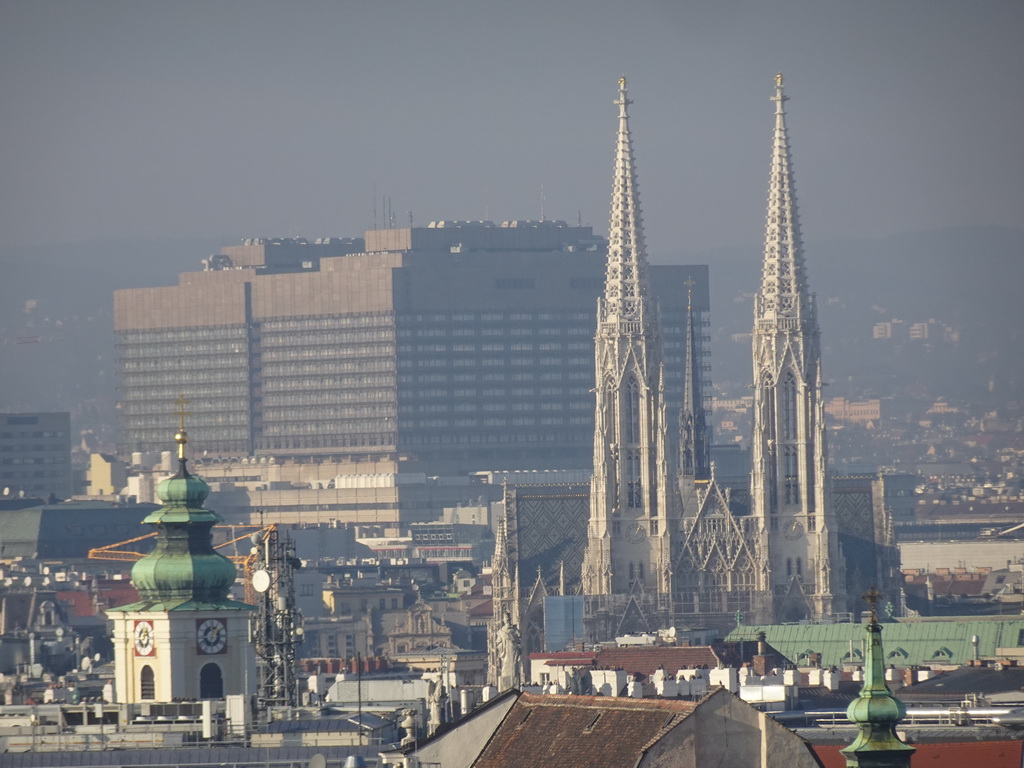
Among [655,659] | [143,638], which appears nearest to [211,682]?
[143,638]

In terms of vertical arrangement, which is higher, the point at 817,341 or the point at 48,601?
the point at 817,341

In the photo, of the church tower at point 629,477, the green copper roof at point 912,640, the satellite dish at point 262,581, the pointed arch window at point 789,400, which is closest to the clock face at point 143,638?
the satellite dish at point 262,581

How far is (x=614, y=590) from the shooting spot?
→ 196 metres

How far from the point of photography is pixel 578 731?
56094 millimetres

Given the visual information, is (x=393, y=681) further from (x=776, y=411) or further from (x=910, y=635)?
(x=776, y=411)

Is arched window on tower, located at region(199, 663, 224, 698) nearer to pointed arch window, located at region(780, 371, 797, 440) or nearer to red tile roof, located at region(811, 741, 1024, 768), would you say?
red tile roof, located at region(811, 741, 1024, 768)

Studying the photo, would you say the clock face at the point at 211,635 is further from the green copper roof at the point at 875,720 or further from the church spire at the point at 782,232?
the church spire at the point at 782,232

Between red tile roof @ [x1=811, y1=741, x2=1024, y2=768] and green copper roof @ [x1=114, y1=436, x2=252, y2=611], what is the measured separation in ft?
71.6

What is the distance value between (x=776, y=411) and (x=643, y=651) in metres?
46.1

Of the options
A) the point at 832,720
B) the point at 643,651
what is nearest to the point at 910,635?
the point at 643,651

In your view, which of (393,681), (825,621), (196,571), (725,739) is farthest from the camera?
(825,621)

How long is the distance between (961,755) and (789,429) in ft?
415

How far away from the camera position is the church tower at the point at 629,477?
194000mm

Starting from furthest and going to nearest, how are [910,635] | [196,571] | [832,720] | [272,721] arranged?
[910,635] < [832,720] < [196,571] < [272,721]
